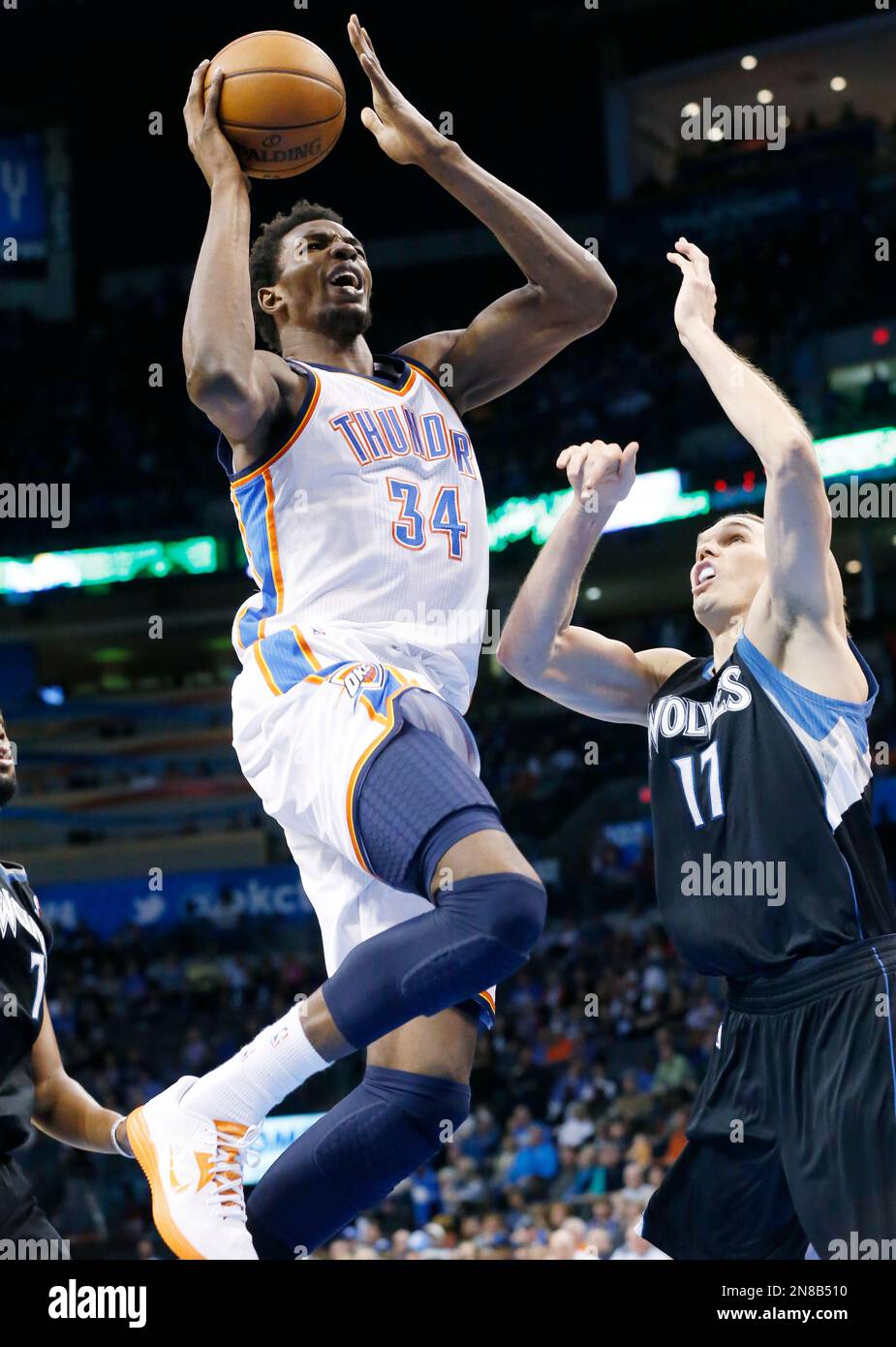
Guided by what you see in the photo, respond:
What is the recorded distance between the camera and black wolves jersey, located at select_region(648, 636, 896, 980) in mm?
4062

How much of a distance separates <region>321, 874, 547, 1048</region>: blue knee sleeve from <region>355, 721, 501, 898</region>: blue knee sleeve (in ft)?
0.38

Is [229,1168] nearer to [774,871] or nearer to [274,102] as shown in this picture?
[774,871]

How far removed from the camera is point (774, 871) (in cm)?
412

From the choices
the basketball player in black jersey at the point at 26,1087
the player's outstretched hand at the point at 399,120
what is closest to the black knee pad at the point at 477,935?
the basketball player in black jersey at the point at 26,1087

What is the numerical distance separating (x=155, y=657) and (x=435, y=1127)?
20.0 metres

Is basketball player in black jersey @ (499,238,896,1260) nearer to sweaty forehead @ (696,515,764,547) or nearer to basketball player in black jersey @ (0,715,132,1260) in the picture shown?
sweaty forehead @ (696,515,764,547)

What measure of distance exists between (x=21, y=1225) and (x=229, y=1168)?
96cm

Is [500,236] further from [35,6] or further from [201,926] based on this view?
[35,6]

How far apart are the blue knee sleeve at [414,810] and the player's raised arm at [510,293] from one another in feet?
4.85

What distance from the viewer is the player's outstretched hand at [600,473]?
457 cm
